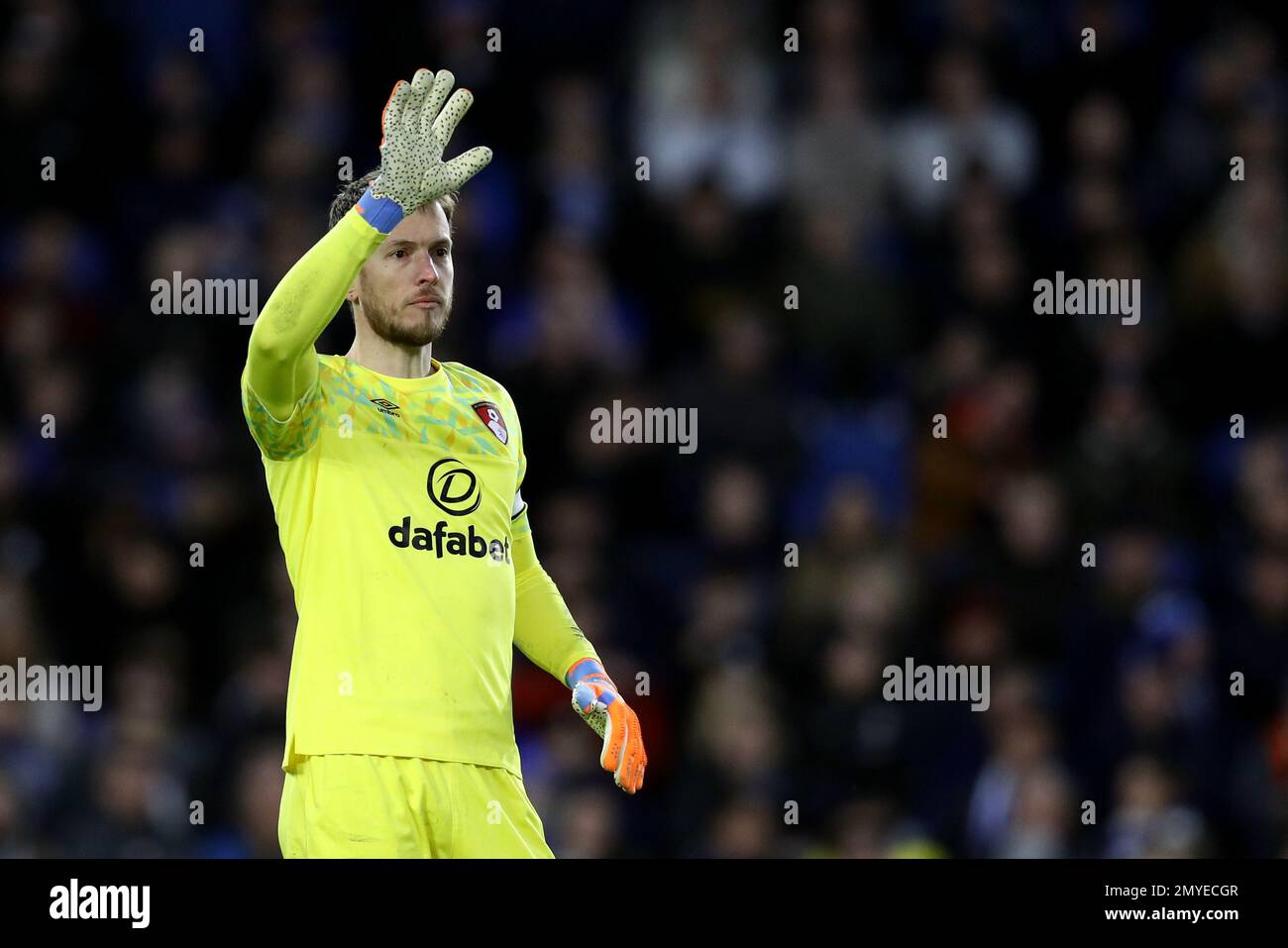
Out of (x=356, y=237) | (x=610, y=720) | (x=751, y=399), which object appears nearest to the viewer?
(x=356, y=237)

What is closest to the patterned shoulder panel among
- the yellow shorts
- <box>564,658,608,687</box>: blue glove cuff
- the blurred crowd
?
the yellow shorts

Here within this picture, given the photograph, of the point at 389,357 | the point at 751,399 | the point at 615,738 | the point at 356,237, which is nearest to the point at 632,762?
the point at 615,738

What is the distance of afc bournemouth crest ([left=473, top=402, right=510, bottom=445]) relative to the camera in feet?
17.3

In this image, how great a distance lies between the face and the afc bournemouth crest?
23cm

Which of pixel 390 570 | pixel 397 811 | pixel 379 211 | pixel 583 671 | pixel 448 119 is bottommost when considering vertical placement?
pixel 397 811

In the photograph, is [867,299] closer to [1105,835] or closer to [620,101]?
[620,101]

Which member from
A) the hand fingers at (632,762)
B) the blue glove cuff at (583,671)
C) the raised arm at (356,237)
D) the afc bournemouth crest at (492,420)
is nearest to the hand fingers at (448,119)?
the raised arm at (356,237)

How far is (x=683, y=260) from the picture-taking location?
1002cm

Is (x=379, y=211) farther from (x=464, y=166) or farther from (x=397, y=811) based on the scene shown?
(x=397, y=811)

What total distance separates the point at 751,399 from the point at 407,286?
4.44 m

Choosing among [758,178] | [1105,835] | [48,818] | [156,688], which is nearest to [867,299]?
[758,178]

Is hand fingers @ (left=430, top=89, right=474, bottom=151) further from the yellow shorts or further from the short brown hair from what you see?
the yellow shorts

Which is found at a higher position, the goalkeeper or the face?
the face

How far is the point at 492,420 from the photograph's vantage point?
5.30m
